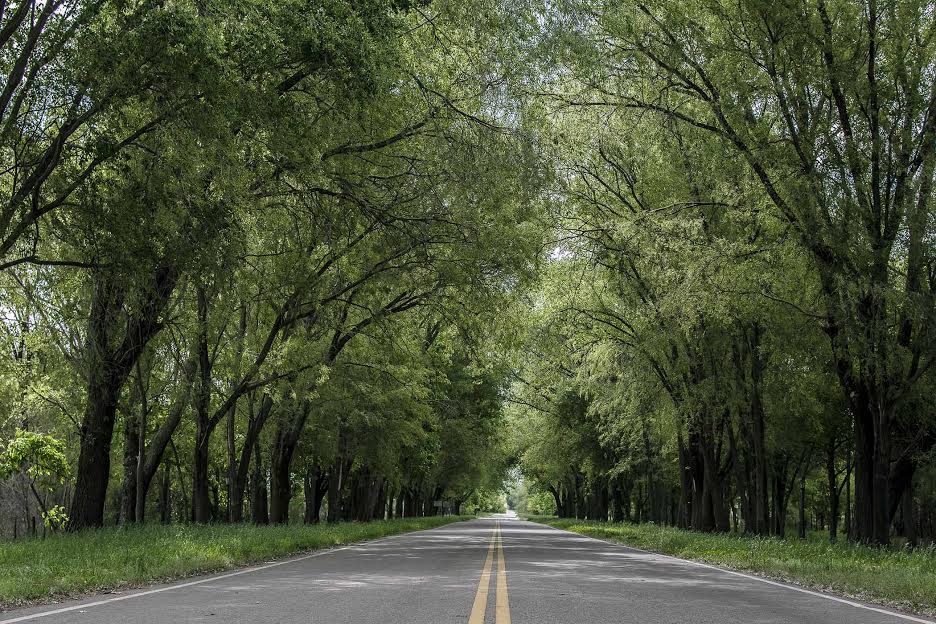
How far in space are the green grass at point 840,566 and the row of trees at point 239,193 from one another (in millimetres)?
7605

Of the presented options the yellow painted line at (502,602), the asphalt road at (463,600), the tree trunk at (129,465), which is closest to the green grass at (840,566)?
the asphalt road at (463,600)

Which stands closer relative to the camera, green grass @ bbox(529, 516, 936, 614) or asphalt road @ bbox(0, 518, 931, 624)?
asphalt road @ bbox(0, 518, 931, 624)

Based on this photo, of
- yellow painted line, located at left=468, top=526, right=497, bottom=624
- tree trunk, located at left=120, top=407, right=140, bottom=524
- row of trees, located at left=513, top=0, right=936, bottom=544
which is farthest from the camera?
tree trunk, located at left=120, top=407, right=140, bottom=524

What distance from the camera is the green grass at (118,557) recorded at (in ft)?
30.0

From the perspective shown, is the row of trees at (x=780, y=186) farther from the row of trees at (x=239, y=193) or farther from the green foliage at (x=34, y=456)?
the green foliage at (x=34, y=456)

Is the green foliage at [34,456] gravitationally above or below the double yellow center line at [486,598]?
above

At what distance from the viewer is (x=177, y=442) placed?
40.9m

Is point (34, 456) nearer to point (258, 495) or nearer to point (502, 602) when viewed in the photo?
point (502, 602)

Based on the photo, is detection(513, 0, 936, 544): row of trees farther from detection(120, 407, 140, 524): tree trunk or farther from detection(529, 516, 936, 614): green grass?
detection(120, 407, 140, 524): tree trunk

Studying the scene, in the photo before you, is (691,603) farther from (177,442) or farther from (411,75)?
(177,442)

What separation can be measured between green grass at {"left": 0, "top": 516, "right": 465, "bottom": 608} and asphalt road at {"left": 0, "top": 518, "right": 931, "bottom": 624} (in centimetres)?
57

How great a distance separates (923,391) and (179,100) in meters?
16.9

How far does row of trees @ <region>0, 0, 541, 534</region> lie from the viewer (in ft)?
33.2

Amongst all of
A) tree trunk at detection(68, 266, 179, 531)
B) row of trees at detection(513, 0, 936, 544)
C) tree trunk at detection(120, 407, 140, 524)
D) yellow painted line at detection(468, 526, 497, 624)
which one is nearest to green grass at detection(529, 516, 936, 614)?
row of trees at detection(513, 0, 936, 544)
